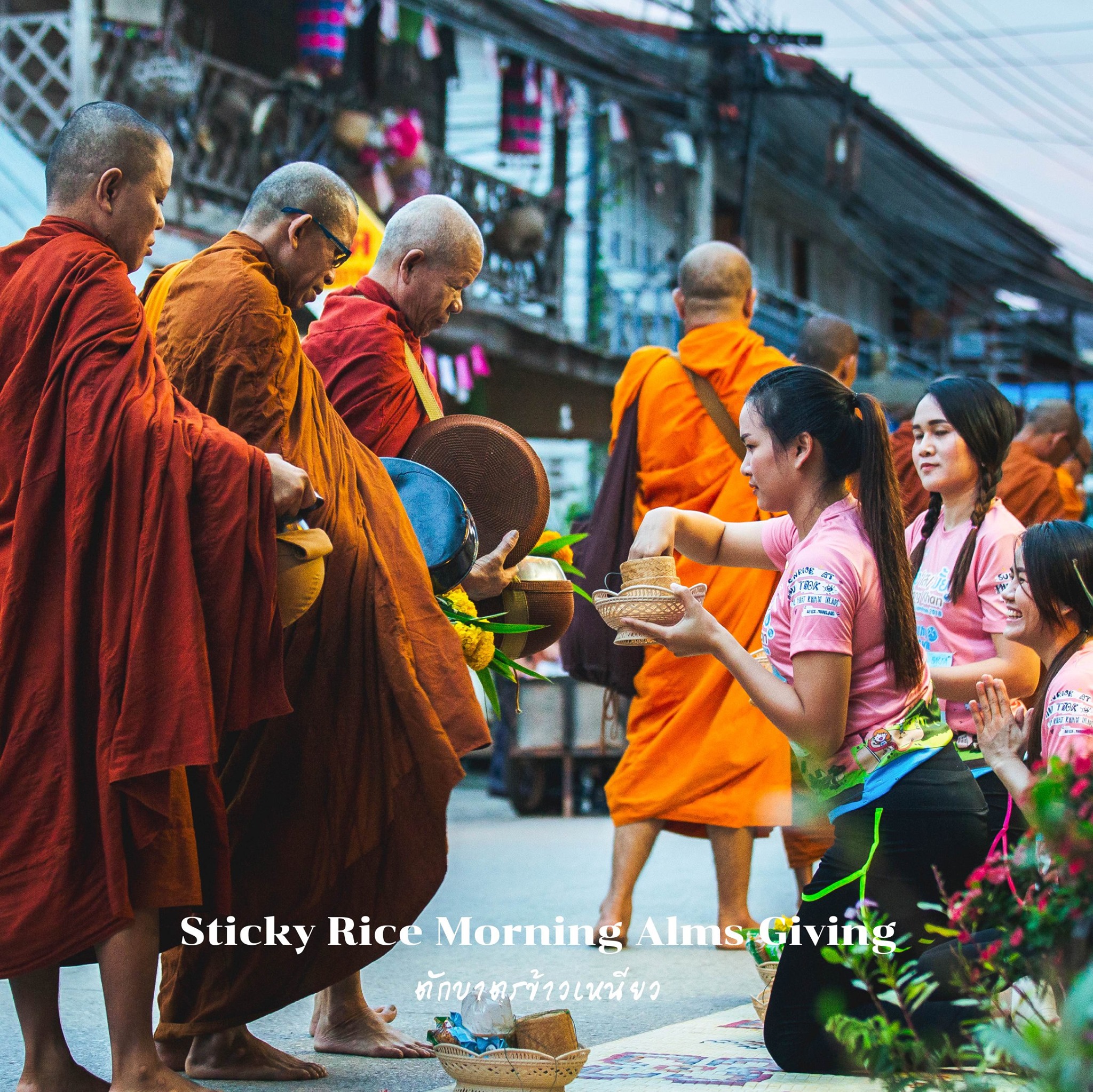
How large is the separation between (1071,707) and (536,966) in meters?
2.03

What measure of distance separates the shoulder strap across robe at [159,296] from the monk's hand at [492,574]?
0.96m

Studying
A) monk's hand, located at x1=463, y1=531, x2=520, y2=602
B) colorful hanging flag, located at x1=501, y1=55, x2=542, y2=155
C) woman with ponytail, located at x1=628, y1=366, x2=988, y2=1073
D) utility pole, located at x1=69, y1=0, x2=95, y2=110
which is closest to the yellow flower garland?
monk's hand, located at x1=463, y1=531, x2=520, y2=602

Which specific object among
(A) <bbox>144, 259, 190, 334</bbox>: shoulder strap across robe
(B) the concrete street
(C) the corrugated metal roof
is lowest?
(B) the concrete street

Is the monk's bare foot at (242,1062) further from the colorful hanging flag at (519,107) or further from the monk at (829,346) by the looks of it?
the colorful hanging flag at (519,107)

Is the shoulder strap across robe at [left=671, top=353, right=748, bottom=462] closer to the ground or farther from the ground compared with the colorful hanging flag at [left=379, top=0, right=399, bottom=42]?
closer to the ground

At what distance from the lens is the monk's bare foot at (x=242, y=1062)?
3.36m

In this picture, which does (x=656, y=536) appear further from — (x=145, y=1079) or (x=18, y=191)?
(x=18, y=191)

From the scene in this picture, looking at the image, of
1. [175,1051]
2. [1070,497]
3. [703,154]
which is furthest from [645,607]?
[703,154]

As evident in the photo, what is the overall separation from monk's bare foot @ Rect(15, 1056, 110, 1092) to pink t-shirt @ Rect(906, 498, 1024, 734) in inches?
88.5

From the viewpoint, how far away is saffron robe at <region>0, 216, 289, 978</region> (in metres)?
2.74

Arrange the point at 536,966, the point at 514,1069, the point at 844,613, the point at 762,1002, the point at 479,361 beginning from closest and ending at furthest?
1. the point at 514,1069
2. the point at 844,613
3. the point at 762,1002
4. the point at 536,966
5. the point at 479,361

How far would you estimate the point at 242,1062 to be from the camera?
3.38 m

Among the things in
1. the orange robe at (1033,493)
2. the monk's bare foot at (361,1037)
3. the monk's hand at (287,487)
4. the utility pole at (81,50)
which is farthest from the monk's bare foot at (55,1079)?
the utility pole at (81,50)

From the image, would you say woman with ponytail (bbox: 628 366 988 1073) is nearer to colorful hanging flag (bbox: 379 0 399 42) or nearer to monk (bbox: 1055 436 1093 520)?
monk (bbox: 1055 436 1093 520)
